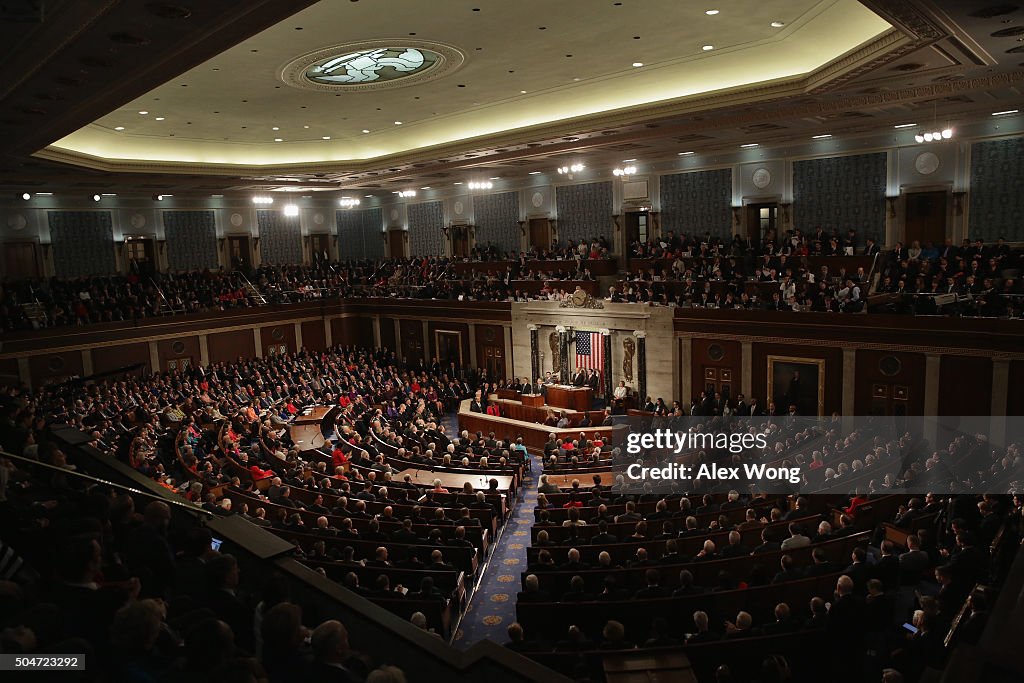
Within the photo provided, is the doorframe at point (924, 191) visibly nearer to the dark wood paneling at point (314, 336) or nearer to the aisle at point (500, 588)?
the aisle at point (500, 588)

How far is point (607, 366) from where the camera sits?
21156 mm

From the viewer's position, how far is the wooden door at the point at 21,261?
23.9 meters

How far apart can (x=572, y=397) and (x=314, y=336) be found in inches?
527

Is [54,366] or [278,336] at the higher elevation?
[278,336]

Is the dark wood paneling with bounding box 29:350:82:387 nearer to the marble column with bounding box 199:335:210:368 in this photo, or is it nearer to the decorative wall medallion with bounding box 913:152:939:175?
the marble column with bounding box 199:335:210:368

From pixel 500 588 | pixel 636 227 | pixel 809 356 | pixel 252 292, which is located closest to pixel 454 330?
pixel 636 227

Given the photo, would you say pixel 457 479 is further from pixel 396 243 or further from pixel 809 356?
pixel 396 243

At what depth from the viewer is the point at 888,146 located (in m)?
18.1

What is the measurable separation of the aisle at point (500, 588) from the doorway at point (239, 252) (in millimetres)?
21176

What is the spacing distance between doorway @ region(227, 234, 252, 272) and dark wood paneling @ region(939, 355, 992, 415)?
2660 cm

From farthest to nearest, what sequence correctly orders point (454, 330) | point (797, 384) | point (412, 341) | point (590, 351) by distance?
point (412, 341), point (454, 330), point (590, 351), point (797, 384)

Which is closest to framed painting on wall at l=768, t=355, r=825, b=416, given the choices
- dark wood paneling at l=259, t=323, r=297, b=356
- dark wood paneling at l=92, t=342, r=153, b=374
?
dark wood paneling at l=259, t=323, r=297, b=356

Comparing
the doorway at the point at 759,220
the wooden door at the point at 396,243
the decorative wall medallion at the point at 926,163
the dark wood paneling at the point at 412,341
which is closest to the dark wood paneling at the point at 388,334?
the dark wood paneling at the point at 412,341

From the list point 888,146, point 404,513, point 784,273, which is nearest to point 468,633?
point 404,513
